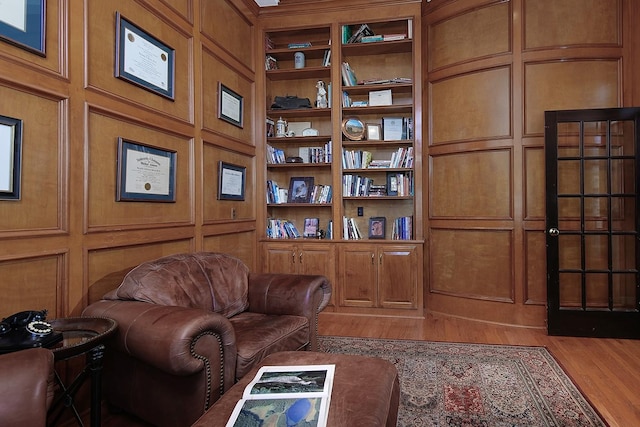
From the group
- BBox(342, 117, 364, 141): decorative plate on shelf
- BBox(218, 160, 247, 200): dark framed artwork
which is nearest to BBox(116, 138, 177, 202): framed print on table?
BBox(218, 160, 247, 200): dark framed artwork

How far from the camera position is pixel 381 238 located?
4109mm

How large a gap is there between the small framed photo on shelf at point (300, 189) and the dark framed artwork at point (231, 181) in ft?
2.05

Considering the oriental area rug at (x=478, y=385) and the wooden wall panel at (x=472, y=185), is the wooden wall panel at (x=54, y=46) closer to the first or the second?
the oriental area rug at (x=478, y=385)

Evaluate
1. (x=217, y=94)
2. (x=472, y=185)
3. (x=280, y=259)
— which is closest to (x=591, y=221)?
(x=472, y=185)

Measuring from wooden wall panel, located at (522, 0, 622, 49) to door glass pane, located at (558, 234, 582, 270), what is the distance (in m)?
1.68

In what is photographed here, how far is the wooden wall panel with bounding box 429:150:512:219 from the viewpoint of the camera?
3.61 m

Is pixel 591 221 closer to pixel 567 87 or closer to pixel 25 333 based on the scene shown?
pixel 567 87

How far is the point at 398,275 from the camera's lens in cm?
386

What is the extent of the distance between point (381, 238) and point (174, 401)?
2.76 m

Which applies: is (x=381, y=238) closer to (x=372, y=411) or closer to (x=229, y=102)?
(x=229, y=102)

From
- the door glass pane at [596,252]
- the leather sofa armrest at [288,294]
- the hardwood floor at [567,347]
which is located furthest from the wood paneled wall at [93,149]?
the door glass pane at [596,252]

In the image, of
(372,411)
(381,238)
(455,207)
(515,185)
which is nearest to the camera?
(372,411)

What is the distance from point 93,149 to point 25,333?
1061mm

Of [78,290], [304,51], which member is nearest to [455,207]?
[304,51]
